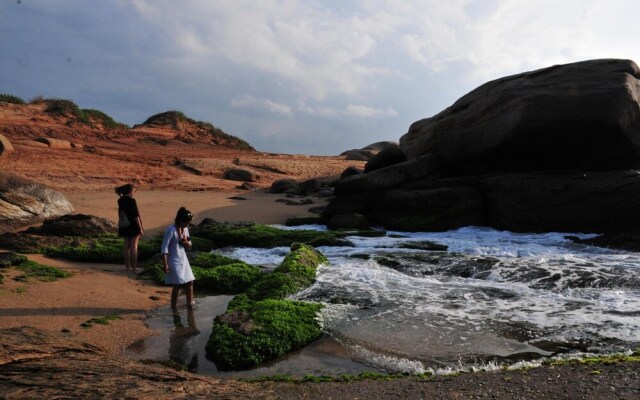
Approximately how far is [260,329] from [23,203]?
1032cm

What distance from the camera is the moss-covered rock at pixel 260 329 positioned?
4828 mm

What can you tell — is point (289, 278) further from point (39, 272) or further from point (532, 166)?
point (532, 166)

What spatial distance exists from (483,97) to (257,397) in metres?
14.6

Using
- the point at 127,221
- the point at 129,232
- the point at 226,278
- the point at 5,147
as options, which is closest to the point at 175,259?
the point at 226,278

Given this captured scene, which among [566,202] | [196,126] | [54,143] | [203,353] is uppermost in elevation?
[196,126]

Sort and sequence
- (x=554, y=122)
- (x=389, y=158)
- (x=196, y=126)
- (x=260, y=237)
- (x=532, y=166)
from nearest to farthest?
1. (x=260, y=237)
2. (x=554, y=122)
3. (x=532, y=166)
4. (x=389, y=158)
5. (x=196, y=126)

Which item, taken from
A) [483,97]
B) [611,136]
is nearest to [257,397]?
[611,136]

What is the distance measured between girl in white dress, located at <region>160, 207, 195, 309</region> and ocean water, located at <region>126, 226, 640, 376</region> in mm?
1717

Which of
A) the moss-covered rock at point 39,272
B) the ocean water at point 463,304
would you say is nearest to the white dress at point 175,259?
the ocean water at point 463,304

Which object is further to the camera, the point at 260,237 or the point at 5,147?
the point at 5,147

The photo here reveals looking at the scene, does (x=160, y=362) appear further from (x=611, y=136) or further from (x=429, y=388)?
(x=611, y=136)

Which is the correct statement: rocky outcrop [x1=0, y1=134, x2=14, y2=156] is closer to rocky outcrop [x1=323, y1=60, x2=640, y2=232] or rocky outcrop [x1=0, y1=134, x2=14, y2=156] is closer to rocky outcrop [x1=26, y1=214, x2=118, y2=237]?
rocky outcrop [x1=26, y1=214, x2=118, y2=237]

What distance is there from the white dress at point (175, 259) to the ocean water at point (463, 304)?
178 cm

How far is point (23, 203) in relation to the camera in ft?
41.2
